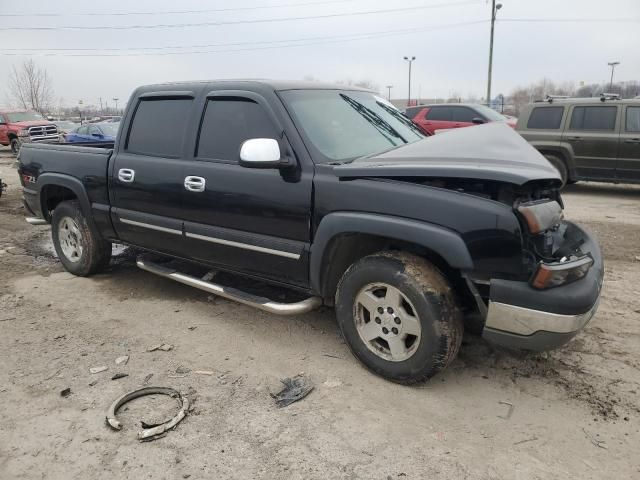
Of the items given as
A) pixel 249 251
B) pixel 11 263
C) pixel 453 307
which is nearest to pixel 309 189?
pixel 249 251

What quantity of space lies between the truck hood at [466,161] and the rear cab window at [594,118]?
7.23 meters

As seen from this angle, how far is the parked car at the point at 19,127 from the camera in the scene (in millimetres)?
19188

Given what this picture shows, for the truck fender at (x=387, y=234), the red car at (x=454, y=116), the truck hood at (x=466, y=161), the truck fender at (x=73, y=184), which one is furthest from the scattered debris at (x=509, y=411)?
the red car at (x=454, y=116)

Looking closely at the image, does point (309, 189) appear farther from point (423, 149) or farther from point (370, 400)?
point (370, 400)

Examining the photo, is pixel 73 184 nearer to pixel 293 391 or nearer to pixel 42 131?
pixel 293 391

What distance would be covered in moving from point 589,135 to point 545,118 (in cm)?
93

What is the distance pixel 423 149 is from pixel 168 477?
239 cm

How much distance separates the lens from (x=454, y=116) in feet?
40.2

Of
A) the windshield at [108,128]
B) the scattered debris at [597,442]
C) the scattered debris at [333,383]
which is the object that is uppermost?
the windshield at [108,128]

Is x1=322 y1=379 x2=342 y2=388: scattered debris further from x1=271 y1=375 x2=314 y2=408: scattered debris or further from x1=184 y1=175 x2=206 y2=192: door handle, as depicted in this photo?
x1=184 y1=175 x2=206 y2=192: door handle

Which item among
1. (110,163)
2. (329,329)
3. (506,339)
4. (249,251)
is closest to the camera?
(506,339)

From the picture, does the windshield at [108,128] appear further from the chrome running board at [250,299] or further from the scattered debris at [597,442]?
the scattered debris at [597,442]

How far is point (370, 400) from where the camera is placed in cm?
301

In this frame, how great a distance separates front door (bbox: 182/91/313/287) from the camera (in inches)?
133
